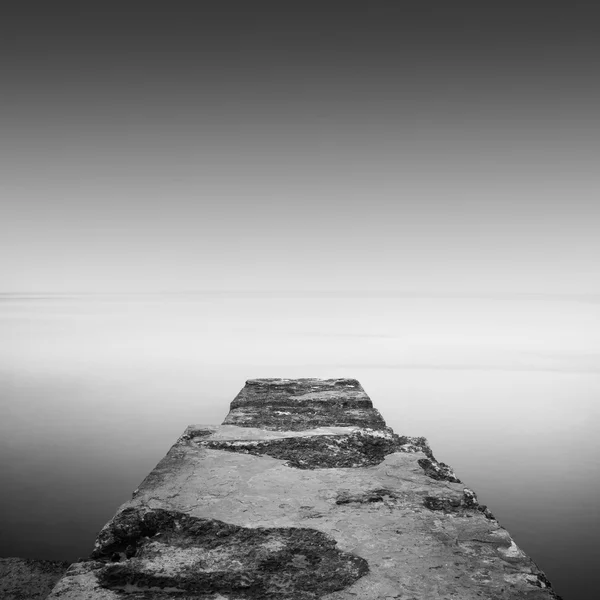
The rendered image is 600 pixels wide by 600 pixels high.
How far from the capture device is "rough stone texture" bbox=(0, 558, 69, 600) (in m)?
3.10

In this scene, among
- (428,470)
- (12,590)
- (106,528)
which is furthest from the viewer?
(12,590)

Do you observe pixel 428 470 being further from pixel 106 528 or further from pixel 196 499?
pixel 106 528

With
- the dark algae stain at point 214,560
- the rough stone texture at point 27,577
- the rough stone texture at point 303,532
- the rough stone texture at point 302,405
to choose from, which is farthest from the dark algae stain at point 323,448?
the rough stone texture at point 27,577

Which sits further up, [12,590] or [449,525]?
[449,525]

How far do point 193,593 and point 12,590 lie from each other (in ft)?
9.02

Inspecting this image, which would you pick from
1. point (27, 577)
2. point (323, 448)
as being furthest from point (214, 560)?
point (27, 577)

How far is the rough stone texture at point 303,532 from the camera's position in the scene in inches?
49.2

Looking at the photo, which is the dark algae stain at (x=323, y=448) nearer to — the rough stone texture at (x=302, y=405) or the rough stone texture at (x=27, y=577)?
the rough stone texture at (x=302, y=405)

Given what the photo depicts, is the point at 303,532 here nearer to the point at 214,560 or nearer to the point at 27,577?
the point at 214,560

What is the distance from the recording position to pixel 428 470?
76.7 inches

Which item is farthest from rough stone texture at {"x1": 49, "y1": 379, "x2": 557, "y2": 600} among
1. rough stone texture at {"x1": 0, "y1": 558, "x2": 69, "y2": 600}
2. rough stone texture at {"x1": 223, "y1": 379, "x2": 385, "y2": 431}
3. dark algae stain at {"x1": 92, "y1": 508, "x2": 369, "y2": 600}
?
rough stone texture at {"x1": 0, "y1": 558, "x2": 69, "y2": 600}

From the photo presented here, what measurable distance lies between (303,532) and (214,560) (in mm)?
287

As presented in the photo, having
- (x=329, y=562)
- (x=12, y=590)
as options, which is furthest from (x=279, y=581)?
(x=12, y=590)

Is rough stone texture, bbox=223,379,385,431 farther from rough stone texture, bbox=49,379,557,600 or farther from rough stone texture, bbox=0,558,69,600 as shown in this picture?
rough stone texture, bbox=0,558,69,600
